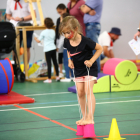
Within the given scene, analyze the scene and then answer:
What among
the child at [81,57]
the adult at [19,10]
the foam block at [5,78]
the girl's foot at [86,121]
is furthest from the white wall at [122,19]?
the girl's foot at [86,121]

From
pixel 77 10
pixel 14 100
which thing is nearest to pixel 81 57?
pixel 14 100

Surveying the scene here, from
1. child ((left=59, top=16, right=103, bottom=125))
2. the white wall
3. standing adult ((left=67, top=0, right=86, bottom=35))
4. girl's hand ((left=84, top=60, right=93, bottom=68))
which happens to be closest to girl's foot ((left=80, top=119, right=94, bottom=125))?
child ((left=59, top=16, right=103, bottom=125))

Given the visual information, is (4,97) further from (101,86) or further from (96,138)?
(96,138)

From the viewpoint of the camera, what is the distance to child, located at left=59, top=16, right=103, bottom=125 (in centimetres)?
253

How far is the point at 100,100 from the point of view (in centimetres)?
417

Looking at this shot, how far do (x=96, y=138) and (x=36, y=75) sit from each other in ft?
15.3

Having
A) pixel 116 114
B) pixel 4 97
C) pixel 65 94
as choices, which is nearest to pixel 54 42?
pixel 65 94

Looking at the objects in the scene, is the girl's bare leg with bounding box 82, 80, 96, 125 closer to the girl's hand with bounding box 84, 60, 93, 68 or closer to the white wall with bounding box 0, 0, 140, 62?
the girl's hand with bounding box 84, 60, 93, 68

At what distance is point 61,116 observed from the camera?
328cm

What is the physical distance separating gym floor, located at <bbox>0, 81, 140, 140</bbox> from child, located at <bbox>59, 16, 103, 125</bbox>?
0.31 metres

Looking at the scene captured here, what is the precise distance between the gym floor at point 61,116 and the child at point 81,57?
31 centimetres

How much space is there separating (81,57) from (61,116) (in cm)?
96

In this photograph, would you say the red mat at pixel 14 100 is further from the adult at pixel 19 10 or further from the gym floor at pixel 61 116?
the adult at pixel 19 10

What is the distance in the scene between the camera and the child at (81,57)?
2.53m
